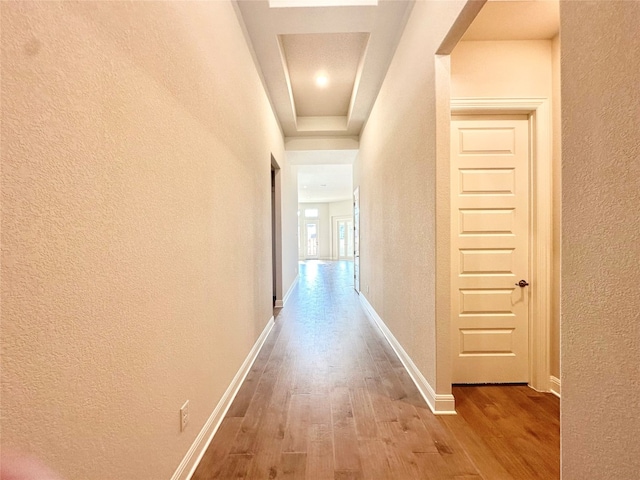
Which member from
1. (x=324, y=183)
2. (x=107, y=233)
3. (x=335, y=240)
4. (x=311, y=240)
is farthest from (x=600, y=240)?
(x=311, y=240)

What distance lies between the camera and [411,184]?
7.53 ft

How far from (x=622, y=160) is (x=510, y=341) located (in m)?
1.98

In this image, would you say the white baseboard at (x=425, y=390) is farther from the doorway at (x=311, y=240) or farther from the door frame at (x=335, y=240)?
the doorway at (x=311, y=240)

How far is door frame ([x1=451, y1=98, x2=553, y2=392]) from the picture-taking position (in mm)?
2107

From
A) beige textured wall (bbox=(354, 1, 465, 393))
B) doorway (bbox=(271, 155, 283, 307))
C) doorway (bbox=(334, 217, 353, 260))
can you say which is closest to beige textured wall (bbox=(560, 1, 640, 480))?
beige textured wall (bbox=(354, 1, 465, 393))

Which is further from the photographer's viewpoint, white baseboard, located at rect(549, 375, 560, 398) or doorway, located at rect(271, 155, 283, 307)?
doorway, located at rect(271, 155, 283, 307)

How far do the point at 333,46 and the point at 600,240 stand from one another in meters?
3.17

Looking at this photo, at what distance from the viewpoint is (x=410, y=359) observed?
2.36 metres

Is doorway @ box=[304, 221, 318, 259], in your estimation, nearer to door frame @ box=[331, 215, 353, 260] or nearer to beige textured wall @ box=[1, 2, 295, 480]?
door frame @ box=[331, 215, 353, 260]

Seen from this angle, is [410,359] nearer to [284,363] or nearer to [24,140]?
[284,363]

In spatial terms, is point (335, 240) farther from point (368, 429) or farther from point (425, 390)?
point (368, 429)

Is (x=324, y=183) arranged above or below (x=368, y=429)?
above

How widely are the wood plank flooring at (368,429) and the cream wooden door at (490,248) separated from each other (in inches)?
9.1

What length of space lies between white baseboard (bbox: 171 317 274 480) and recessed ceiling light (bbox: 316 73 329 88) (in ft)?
11.6
